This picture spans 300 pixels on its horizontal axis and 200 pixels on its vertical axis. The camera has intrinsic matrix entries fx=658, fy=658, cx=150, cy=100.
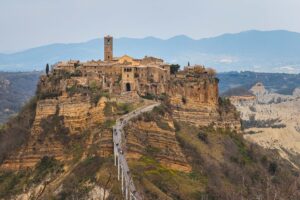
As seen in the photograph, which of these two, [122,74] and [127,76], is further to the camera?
[122,74]

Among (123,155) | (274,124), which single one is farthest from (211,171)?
(274,124)

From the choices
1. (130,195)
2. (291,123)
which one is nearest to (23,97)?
(291,123)

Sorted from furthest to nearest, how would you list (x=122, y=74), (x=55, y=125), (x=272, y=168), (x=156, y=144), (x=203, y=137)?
(x=272, y=168)
(x=203, y=137)
(x=122, y=74)
(x=55, y=125)
(x=156, y=144)

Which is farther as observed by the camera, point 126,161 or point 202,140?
point 202,140

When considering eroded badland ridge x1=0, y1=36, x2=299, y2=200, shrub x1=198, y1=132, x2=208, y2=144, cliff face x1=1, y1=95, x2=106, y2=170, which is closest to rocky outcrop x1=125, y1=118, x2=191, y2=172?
eroded badland ridge x1=0, y1=36, x2=299, y2=200

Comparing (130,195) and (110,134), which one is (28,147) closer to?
(110,134)

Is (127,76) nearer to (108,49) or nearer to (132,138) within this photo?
A: (108,49)

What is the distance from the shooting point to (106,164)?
43906mm

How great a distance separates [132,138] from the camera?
4816 centimetres

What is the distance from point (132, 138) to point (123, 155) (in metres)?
3.40

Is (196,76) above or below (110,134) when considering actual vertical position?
above

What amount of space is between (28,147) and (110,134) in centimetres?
867

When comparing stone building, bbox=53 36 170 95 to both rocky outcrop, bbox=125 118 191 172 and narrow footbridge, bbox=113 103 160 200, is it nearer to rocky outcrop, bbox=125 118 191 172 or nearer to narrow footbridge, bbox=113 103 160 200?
narrow footbridge, bbox=113 103 160 200

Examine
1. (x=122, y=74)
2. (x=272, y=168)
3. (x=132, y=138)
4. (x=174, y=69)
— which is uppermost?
(x=174, y=69)
